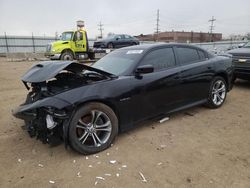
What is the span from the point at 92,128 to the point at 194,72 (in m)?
2.49

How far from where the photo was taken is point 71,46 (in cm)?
1627

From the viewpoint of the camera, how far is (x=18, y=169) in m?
2.86

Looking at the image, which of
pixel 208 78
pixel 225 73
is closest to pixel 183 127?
pixel 208 78

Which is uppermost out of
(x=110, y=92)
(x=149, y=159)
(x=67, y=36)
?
(x=67, y=36)

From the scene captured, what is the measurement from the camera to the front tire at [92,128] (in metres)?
3.00

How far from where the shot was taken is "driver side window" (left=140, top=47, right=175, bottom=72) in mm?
3928

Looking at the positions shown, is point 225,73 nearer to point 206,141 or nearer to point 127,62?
point 206,141

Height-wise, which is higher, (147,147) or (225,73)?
(225,73)

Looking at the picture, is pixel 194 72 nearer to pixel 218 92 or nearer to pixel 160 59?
pixel 160 59

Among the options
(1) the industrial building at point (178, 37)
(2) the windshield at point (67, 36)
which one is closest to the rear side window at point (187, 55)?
(2) the windshield at point (67, 36)

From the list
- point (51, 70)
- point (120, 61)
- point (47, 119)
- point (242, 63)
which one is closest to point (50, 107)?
point (47, 119)

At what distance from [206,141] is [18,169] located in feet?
9.15

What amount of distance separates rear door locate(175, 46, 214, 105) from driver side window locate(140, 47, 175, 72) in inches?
8.5

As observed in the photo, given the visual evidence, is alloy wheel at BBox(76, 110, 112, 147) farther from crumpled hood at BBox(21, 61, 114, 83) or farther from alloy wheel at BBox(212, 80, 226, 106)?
alloy wheel at BBox(212, 80, 226, 106)
